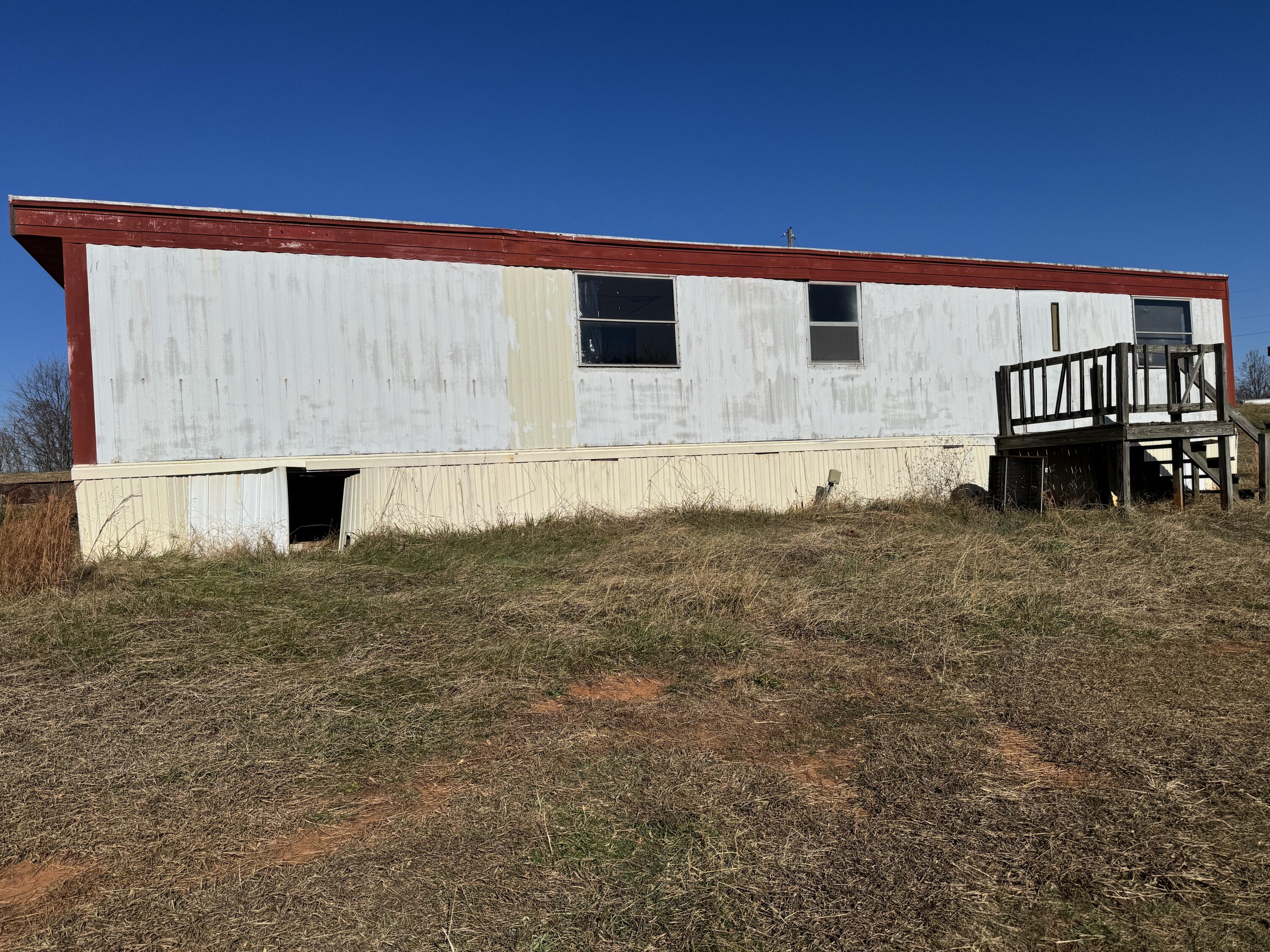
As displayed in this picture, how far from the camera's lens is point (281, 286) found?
31.1 ft

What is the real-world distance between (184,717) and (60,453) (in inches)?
1771

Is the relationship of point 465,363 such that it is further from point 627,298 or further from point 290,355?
point 627,298

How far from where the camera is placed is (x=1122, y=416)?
10.4 m

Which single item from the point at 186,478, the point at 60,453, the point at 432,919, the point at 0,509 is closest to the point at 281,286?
the point at 186,478

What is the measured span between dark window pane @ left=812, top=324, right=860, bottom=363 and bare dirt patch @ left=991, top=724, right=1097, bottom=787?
8445mm

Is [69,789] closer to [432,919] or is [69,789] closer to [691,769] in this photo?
[432,919]

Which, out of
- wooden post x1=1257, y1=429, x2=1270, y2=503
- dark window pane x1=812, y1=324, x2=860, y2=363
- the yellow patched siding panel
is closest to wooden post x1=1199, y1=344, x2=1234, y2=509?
wooden post x1=1257, y1=429, x2=1270, y2=503

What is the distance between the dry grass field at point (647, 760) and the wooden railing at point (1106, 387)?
12.1ft

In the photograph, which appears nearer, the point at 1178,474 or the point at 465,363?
the point at 465,363

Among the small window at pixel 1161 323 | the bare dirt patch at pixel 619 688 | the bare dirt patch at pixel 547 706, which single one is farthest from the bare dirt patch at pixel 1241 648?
the small window at pixel 1161 323

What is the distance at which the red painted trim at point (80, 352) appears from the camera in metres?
8.60

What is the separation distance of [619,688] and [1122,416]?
8.31m

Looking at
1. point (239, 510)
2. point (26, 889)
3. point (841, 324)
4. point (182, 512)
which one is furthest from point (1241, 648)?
point (182, 512)

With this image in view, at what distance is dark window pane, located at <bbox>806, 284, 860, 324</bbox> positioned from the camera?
11914 mm
